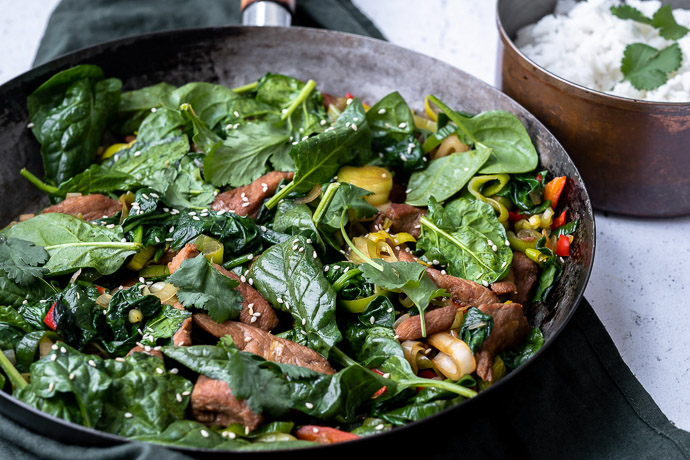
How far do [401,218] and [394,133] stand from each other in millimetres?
553

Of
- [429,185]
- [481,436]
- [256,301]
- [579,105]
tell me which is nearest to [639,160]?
[579,105]

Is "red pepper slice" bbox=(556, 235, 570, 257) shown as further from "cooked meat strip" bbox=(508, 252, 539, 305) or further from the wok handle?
the wok handle

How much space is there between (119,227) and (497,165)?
5.76 feet

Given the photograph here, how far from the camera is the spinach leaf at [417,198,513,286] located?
3.01 meters

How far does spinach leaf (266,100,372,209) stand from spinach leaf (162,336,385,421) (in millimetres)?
952

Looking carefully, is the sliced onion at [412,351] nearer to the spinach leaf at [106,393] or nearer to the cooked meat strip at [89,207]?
the spinach leaf at [106,393]

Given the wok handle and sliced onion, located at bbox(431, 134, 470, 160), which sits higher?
the wok handle

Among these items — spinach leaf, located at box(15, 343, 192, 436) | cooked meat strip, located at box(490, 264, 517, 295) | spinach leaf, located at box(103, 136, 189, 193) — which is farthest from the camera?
spinach leaf, located at box(103, 136, 189, 193)

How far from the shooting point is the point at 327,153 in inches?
129

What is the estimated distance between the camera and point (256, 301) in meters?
2.85

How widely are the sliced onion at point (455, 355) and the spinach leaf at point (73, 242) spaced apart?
1324mm

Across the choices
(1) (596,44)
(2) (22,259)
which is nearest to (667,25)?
(1) (596,44)

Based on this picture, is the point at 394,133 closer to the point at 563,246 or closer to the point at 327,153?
the point at 327,153

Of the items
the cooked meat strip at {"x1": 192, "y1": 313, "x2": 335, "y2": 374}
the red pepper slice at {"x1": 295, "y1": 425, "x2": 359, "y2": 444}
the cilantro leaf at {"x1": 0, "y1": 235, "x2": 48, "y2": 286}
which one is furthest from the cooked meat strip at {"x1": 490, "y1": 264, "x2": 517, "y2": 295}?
the cilantro leaf at {"x1": 0, "y1": 235, "x2": 48, "y2": 286}
